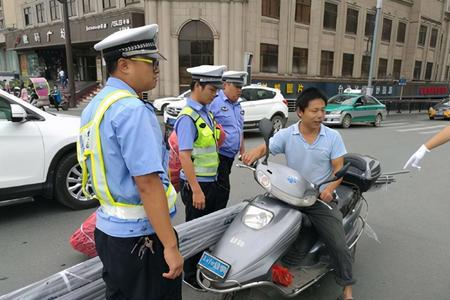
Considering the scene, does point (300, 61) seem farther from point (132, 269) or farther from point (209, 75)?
point (132, 269)

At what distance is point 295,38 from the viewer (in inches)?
983

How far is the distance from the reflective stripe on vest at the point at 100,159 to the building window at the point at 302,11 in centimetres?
2554

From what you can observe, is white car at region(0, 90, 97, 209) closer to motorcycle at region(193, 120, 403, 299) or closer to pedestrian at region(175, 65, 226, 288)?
pedestrian at region(175, 65, 226, 288)

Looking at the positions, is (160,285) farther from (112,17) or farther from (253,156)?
(112,17)

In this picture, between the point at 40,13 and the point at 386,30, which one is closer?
the point at 386,30

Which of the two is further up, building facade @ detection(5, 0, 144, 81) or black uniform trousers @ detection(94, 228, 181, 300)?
building facade @ detection(5, 0, 144, 81)

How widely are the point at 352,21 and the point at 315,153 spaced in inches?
1164

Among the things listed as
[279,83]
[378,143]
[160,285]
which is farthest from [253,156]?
[279,83]

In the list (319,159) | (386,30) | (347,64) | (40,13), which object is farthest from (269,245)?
(40,13)

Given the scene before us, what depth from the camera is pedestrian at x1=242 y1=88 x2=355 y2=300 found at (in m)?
2.52

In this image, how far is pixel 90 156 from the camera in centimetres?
157

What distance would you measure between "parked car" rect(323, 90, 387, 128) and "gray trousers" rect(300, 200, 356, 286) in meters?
12.3

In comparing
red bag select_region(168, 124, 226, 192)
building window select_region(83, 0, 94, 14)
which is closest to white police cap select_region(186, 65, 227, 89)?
red bag select_region(168, 124, 226, 192)

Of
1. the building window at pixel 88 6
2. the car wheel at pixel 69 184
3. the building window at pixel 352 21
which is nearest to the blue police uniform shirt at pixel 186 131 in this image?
the car wheel at pixel 69 184
